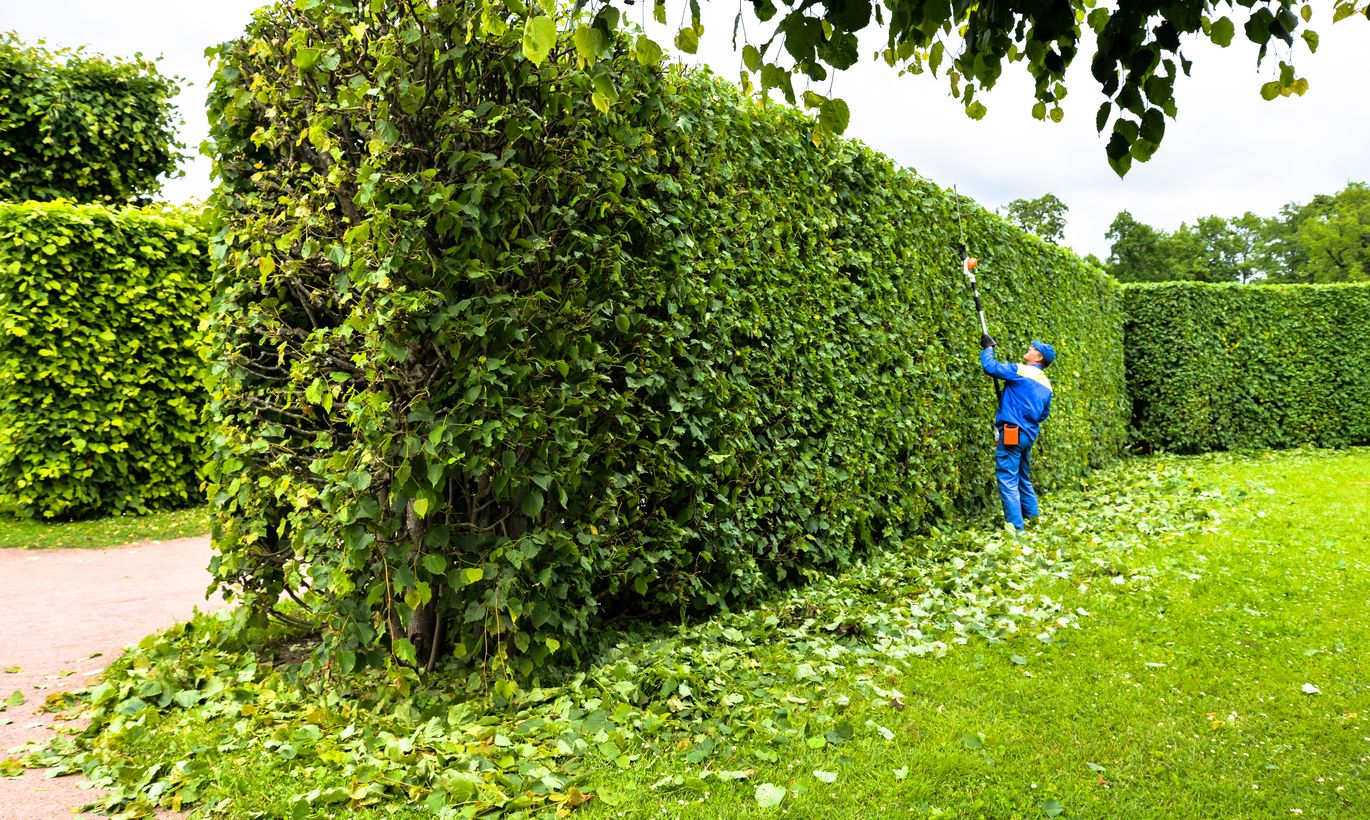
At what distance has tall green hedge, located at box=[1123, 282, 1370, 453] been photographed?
1644 centimetres

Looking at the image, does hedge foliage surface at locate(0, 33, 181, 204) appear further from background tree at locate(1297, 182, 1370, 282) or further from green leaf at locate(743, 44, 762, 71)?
background tree at locate(1297, 182, 1370, 282)

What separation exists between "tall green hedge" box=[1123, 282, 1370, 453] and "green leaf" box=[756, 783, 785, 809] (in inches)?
638

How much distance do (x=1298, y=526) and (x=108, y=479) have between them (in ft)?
43.8

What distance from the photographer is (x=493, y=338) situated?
408 cm

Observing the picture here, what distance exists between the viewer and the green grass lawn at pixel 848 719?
3221 millimetres

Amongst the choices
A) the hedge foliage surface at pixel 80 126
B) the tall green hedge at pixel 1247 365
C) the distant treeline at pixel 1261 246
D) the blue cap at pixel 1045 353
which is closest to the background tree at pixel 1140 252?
the distant treeline at pixel 1261 246

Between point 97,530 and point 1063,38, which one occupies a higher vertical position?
point 1063,38

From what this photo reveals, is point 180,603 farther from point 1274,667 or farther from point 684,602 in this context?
point 1274,667

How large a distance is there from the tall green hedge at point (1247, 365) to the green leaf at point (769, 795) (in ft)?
53.1

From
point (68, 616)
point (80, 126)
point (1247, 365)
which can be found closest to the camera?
point (68, 616)

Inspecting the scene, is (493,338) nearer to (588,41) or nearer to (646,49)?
(646,49)

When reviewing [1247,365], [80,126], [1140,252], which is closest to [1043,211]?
[1140,252]

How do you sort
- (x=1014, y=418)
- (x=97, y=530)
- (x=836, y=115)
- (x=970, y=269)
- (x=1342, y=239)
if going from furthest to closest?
(x=1342, y=239) → (x=97, y=530) → (x=970, y=269) → (x=1014, y=418) → (x=836, y=115)

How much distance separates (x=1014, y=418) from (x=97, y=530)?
10357 millimetres
